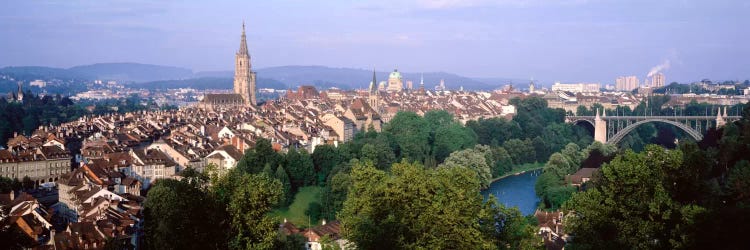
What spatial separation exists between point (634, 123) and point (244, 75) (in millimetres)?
38210

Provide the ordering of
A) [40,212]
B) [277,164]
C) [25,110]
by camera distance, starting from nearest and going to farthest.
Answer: [40,212] → [277,164] → [25,110]

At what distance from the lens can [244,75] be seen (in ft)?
304

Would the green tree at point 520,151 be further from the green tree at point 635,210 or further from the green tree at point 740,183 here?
the green tree at point 635,210

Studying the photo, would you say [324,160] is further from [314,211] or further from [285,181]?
[314,211]

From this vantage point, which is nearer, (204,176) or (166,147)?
(204,176)

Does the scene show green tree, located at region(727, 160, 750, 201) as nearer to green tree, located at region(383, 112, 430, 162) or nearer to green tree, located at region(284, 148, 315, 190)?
green tree, located at region(284, 148, 315, 190)

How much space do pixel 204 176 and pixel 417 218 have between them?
4726mm

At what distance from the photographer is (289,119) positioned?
66125mm

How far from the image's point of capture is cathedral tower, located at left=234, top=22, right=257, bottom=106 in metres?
92.5

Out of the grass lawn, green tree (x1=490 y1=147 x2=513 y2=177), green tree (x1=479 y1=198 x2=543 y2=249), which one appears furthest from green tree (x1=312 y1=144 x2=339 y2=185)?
green tree (x1=479 y1=198 x2=543 y2=249)

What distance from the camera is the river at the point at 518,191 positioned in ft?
144

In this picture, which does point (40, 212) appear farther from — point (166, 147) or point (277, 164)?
point (166, 147)

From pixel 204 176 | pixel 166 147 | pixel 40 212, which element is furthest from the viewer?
pixel 166 147

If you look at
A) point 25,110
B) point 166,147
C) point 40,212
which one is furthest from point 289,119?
point 40,212
